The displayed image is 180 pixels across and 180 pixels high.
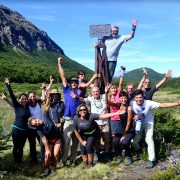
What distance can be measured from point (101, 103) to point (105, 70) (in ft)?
4.67

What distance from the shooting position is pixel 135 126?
9883mm

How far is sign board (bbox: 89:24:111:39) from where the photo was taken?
10453mm

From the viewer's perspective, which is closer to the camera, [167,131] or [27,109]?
[27,109]

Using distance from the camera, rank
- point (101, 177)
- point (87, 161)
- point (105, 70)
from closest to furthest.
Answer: point (101, 177) → point (87, 161) → point (105, 70)

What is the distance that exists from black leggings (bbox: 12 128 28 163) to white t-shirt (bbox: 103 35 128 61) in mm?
3102

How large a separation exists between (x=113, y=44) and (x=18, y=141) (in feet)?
11.9

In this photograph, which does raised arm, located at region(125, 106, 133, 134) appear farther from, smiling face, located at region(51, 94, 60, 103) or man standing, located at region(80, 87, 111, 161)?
smiling face, located at region(51, 94, 60, 103)

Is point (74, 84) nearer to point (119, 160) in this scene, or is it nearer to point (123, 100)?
point (123, 100)

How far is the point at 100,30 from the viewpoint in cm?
1050

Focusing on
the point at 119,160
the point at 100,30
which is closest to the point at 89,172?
the point at 119,160

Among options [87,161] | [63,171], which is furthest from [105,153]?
[63,171]

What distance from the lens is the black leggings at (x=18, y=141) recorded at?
990 cm

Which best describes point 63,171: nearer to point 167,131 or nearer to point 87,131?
point 87,131

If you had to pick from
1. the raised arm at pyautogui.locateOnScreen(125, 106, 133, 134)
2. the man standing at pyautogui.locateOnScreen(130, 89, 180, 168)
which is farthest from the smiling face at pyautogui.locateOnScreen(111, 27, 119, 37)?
the raised arm at pyautogui.locateOnScreen(125, 106, 133, 134)
